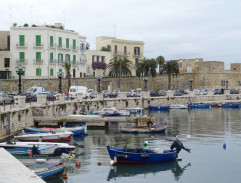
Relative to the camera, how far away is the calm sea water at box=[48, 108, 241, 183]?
23938 mm

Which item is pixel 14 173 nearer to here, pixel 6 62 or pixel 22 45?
pixel 6 62

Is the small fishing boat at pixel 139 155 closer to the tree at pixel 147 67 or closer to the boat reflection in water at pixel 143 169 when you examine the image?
the boat reflection in water at pixel 143 169

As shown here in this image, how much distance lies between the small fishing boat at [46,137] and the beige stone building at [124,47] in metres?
66.0

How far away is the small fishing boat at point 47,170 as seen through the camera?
68.9 feet

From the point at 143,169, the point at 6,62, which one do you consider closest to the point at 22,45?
the point at 6,62

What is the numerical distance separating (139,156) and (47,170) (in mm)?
7396

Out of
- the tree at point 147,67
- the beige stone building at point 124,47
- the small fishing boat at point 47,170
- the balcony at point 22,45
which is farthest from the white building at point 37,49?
the small fishing boat at point 47,170

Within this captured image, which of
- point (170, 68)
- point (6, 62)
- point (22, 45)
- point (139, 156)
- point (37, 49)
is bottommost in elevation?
point (139, 156)

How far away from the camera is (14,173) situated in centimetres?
1563

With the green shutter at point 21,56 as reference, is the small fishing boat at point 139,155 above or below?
below

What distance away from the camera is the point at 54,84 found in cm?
7256

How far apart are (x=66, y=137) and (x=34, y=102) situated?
43.6 feet

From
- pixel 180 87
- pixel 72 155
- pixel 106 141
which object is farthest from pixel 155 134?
pixel 180 87

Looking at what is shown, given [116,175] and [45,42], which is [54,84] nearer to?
[45,42]
